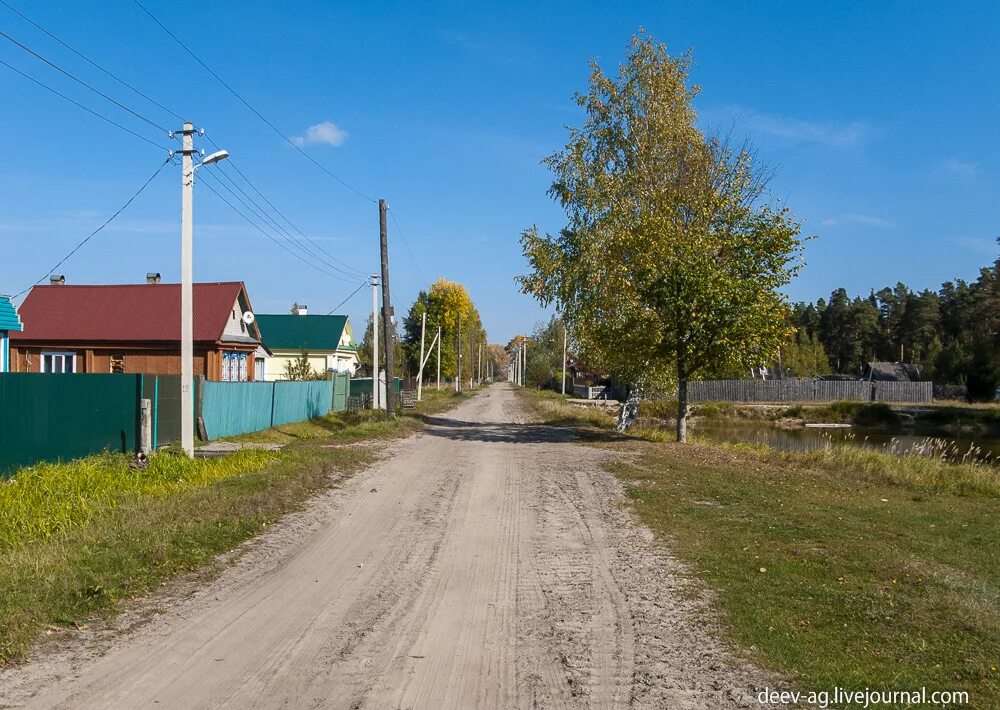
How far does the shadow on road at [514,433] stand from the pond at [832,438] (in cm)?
667

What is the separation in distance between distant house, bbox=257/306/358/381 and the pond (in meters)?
22.7

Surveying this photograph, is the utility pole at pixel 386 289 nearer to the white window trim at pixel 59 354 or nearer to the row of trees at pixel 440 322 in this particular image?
the white window trim at pixel 59 354

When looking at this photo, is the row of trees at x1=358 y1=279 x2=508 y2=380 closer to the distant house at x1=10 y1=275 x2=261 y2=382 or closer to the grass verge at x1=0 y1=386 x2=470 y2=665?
the distant house at x1=10 y1=275 x2=261 y2=382

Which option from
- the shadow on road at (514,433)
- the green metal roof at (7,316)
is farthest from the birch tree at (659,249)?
the green metal roof at (7,316)

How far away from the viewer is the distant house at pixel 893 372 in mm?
78125

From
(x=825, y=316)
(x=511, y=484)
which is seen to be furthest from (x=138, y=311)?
(x=825, y=316)

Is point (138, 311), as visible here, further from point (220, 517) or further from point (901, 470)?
point (901, 470)

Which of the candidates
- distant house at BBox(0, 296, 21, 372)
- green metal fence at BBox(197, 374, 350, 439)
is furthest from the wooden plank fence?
distant house at BBox(0, 296, 21, 372)

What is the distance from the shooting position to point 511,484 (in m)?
14.1

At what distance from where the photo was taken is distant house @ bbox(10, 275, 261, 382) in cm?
3058

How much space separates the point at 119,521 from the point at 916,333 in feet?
321

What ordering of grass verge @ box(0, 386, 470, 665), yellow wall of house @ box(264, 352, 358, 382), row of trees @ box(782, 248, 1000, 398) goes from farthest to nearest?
row of trees @ box(782, 248, 1000, 398) → yellow wall of house @ box(264, 352, 358, 382) → grass verge @ box(0, 386, 470, 665)

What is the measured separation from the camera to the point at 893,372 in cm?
7900

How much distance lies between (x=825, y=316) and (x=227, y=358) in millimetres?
98525
